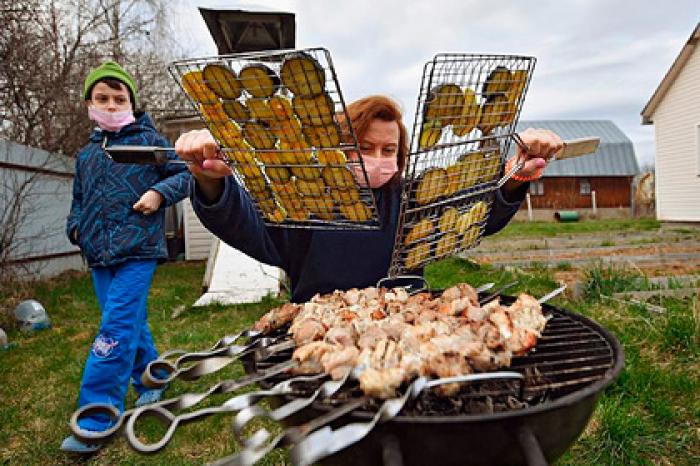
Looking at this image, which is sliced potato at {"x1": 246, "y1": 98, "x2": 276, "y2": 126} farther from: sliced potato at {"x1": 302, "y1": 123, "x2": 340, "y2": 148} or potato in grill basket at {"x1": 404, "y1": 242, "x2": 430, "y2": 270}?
potato in grill basket at {"x1": 404, "y1": 242, "x2": 430, "y2": 270}

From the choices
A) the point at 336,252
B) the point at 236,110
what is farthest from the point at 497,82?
the point at 336,252

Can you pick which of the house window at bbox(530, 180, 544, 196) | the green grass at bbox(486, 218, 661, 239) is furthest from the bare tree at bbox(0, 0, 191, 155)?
the house window at bbox(530, 180, 544, 196)

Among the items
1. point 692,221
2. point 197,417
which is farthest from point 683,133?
point 197,417

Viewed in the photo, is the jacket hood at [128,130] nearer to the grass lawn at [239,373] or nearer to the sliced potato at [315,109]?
the grass lawn at [239,373]

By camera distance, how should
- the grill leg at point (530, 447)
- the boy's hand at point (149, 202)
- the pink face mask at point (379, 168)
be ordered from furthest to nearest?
1. the boy's hand at point (149, 202)
2. the pink face mask at point (379, 168)
3. the grill leg at point (530, 447)

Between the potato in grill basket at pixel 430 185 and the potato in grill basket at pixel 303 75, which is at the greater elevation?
the potato in grill basket at pixel 303 75

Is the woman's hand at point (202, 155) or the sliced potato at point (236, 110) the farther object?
the woman's hand at point (202, 155)

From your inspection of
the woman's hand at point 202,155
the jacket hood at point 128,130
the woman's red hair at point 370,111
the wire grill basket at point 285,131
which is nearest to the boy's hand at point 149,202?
the jacket hood at point 128,130

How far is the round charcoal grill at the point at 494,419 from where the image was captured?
92cm

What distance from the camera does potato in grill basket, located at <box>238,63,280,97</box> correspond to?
4.02ft

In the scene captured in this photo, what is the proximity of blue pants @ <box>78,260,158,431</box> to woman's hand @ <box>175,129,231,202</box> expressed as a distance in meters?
1.64

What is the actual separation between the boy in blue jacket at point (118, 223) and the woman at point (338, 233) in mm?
1183

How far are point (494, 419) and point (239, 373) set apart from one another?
308cm

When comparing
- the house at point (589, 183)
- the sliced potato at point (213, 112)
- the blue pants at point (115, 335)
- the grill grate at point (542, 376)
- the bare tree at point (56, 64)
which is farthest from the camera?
the house at point (589, 183)
